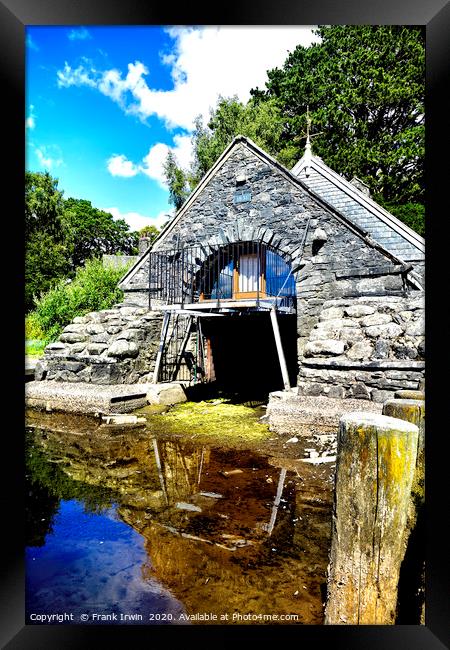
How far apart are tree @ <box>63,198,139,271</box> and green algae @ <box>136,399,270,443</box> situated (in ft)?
27.2

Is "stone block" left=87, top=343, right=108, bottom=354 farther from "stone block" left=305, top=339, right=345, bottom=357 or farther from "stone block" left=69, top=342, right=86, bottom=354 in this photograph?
"stone block" left=305, top=339, right=345, bottom=357

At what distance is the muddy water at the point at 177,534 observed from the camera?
2355mm

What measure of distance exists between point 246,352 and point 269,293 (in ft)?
11.6

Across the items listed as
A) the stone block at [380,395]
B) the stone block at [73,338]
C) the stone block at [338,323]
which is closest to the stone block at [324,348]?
the stone block at [338,323]

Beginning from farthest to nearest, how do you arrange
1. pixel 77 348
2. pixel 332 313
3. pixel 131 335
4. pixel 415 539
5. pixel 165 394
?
pixel 131 335 < pixel 77 348 < pixel 165 394 < pixel 332 313 < pixel 415 539

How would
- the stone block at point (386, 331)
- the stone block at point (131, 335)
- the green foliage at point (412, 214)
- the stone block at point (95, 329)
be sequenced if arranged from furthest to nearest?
1. the green foliage at point (412, 214)
2. the stone block at point (95, 329)
3. the stone block at point (131, 335)
4. the stone block at point (386, 331)

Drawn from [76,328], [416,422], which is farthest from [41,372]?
[416,422]

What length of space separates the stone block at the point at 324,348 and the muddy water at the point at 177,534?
1622 millimetres

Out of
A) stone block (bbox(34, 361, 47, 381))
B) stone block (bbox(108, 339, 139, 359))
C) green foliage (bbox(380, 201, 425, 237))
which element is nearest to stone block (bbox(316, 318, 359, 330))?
stone block (bbox(108, 339, 139, 359))

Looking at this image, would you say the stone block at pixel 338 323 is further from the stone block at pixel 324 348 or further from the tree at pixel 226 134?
the tree at pixel 226 134

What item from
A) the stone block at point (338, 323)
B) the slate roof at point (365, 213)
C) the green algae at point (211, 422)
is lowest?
the green algae at point (211, 422)

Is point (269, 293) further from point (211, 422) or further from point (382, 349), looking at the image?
point (382, 349)

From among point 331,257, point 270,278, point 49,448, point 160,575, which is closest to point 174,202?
point 270,278
